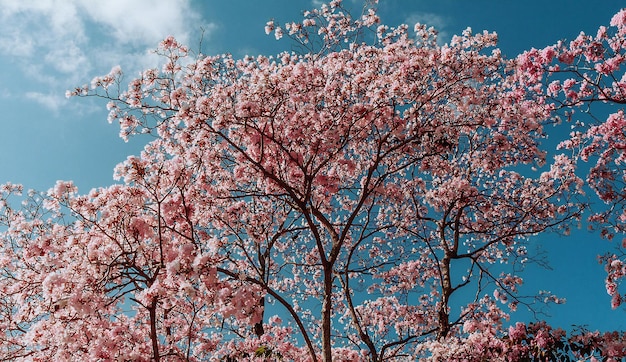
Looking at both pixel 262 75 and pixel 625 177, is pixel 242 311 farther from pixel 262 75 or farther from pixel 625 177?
pixel 625 177

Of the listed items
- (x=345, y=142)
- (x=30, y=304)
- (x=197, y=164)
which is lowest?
(x=30, y=304)

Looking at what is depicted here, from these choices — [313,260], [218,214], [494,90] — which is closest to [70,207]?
[218,214]

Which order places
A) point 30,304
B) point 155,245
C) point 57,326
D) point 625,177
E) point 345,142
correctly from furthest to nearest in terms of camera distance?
1. point 625,177
2. point 345,142
3. point 155,245
4. point 30,304
5. point 57,326

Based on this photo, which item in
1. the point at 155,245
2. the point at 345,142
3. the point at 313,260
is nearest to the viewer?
the point at 155,245

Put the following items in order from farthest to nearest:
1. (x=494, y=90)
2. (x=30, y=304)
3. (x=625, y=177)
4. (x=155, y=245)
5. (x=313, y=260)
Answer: (x=313, y=260) → (x=494, y=90) → (x=625, y=177) → (x=155, y=245) → (x=30, y=304)

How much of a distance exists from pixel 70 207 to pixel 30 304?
142 cm

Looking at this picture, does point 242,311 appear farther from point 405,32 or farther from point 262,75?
point 405,32

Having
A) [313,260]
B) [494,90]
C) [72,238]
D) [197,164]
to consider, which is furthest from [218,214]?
[494,90]

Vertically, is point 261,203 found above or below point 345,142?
above

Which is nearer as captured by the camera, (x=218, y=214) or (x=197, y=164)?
(x=197, y=164)

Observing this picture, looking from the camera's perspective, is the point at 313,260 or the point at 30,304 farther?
the point at 313,260

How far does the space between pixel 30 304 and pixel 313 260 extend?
769 cm

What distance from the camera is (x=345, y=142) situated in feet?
27.9

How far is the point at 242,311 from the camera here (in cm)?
585
